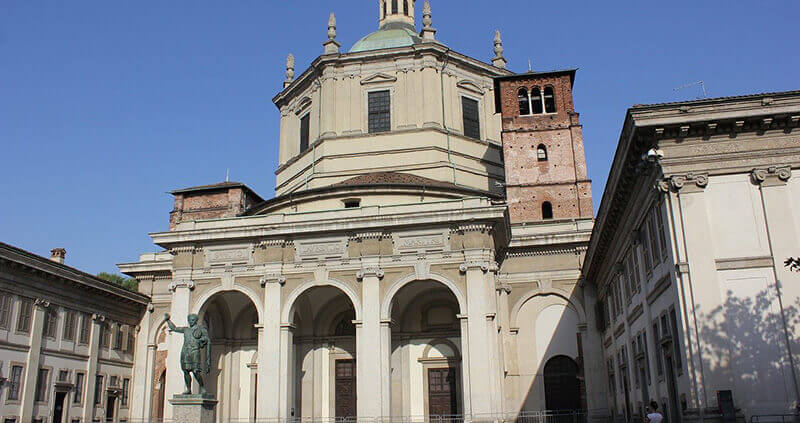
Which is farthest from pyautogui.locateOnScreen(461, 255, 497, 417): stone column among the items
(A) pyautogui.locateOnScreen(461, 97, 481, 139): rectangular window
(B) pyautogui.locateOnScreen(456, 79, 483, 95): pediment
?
(B) pyautogui.locateOnScreen(456, 79, 483, 95): pediment

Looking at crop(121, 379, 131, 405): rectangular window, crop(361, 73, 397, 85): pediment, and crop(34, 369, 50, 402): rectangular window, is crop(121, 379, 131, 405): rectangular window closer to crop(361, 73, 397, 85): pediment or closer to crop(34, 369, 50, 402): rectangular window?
crop(34, 369, 50, 402): rectangular window

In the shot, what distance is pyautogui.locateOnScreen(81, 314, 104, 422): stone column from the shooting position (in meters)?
29.7

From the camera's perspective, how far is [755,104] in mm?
14719

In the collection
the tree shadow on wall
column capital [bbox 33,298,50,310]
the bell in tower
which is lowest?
the tree shadow on wall

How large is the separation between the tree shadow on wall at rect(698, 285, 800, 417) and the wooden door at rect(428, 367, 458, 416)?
52.8ft

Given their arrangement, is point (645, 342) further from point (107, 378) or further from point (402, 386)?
point (107, 378)

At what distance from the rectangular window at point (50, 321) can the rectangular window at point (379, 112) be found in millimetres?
17490

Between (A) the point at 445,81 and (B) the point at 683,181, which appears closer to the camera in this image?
(B) the point at 683,181

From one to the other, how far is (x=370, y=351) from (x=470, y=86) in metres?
18.6

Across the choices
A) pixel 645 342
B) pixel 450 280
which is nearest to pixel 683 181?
pixel 645 342

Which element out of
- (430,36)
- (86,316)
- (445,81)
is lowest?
(86,316)

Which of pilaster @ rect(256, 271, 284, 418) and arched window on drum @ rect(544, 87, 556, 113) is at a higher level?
arched window on drum @ rect(544, 87, 556, 113)

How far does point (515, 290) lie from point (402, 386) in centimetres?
673

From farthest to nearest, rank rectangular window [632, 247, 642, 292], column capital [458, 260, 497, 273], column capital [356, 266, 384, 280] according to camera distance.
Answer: column capital [356, 266, 384, 280], column capital [458, 260, 497, 273], rectangular window [632, 247, 642, 292]
